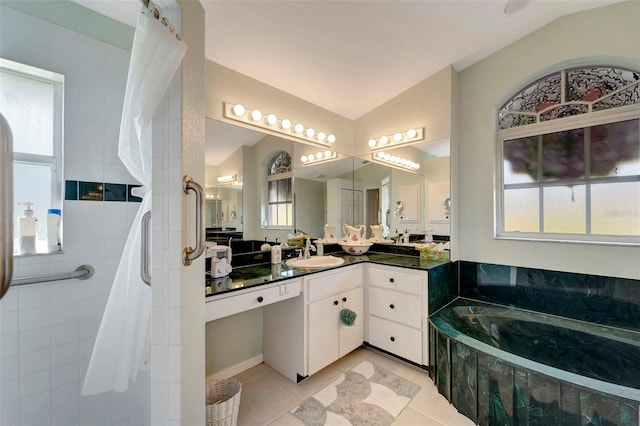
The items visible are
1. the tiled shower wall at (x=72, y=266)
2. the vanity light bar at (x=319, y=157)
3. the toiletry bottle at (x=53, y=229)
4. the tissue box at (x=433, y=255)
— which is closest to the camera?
the tiled shower wall at (x=72, y=266)

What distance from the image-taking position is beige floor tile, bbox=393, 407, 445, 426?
5.26 ft

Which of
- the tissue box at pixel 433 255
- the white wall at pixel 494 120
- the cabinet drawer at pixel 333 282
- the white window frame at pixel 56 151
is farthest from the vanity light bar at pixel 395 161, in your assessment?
the white window frame at pixel 56 151

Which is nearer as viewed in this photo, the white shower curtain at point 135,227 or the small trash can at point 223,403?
the white shower curtain at point 135,227

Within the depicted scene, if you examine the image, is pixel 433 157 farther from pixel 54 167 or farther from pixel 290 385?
pixel 54 167

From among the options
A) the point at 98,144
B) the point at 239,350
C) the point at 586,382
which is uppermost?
the point at 98,144

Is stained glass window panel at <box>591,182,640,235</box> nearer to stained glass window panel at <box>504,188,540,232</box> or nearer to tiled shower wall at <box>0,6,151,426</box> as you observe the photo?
stained glass window panel at <box>504,188,540,232</box>

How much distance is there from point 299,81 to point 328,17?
671mm

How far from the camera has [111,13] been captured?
1.49m

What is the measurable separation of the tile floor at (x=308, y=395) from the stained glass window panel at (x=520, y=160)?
6.49 ft

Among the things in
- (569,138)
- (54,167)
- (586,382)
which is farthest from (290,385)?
(569,138)

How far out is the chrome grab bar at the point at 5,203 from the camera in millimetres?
705

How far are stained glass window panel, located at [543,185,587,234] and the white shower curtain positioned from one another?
293 centimetres

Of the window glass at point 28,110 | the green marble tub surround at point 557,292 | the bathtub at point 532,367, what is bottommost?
the bathtub at point 532,367

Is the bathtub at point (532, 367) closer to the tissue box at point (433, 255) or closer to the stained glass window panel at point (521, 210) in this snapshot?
the tissue box at point (433, 255)
